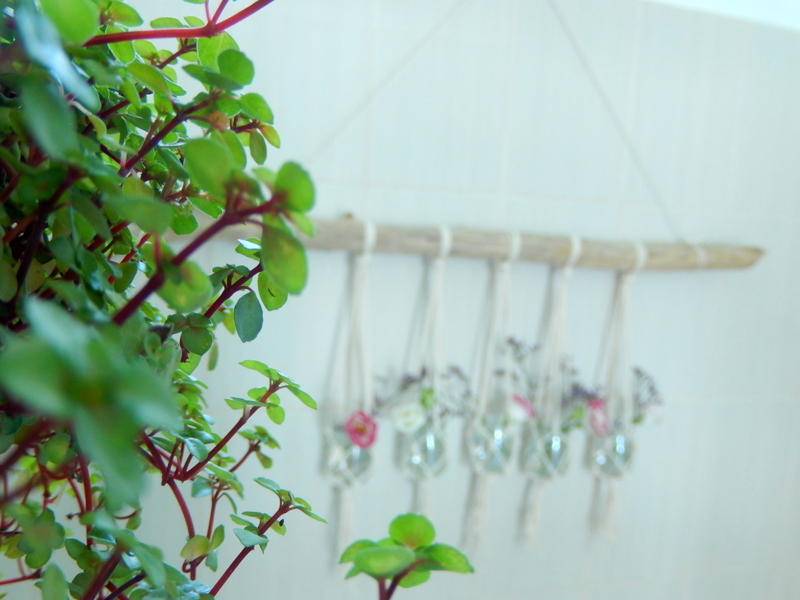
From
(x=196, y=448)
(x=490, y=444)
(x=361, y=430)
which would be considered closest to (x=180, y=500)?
(x=196, y=448)

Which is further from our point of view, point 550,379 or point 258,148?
point 550,379

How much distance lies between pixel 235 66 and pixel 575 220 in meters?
0.96

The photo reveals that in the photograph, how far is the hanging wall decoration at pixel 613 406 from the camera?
1.16 meters

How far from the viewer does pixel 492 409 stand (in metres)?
1.14

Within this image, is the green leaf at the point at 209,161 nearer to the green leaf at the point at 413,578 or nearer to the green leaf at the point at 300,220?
the green leaf at the point at 300,220

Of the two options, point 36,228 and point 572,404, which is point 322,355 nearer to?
point 572,404

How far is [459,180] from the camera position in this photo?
1.09m

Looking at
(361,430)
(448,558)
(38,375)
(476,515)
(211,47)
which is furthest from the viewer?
(476,515)

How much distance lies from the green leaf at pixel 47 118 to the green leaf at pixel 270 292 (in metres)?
0.12

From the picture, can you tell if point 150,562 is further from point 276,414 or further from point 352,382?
point 352,382

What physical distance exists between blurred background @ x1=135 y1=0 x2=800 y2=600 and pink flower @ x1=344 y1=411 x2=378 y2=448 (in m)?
0.07

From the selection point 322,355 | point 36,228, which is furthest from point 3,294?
point 322,355

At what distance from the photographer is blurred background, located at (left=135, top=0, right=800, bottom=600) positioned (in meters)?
1.03

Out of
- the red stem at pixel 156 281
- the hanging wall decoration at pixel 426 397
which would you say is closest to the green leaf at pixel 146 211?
the red stem at pixel 156 281
